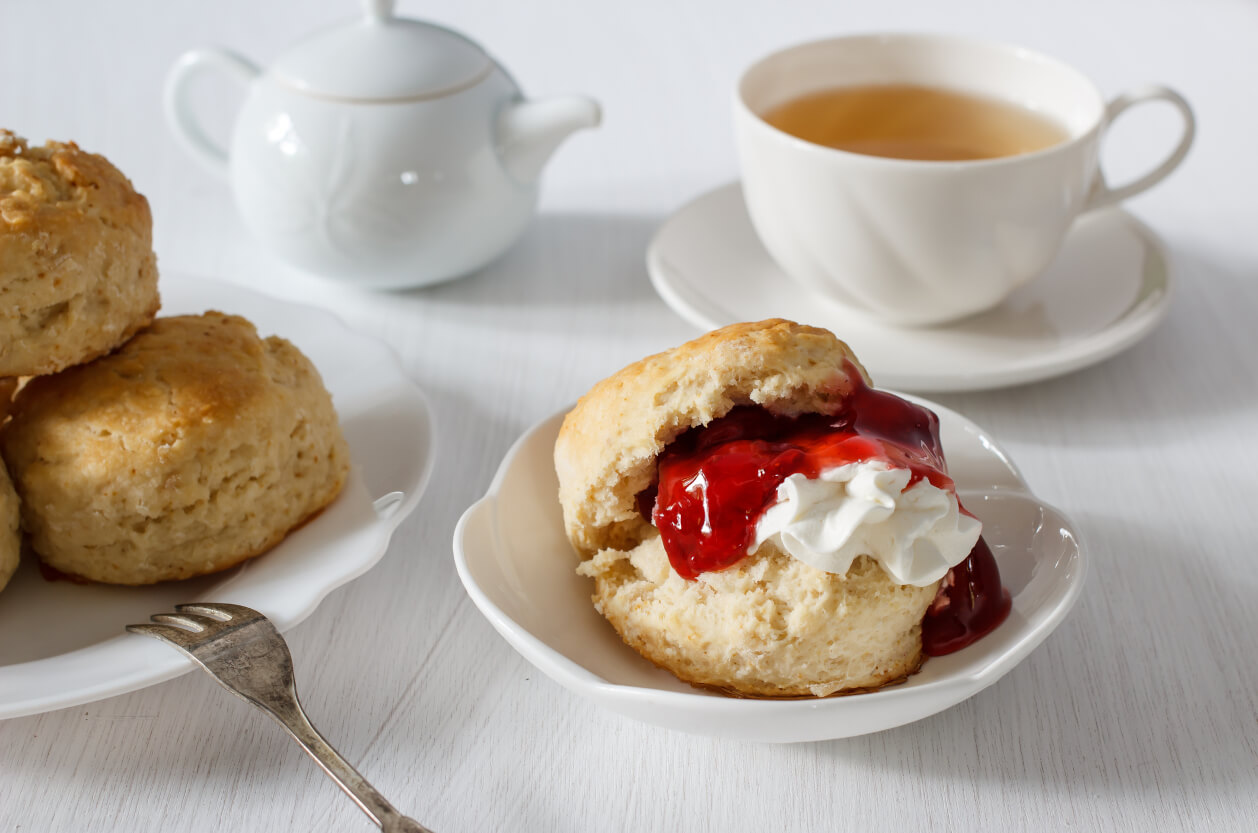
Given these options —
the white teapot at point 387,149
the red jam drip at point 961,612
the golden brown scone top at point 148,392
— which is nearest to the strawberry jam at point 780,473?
the red jam drip at point 961,612

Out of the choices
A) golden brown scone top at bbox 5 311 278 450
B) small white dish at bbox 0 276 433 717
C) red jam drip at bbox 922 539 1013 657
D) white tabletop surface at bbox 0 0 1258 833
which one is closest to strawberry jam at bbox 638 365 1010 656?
red jam drip at bbox 922 539 1013 657

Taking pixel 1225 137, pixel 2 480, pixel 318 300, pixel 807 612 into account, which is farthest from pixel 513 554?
pixel 1225 137

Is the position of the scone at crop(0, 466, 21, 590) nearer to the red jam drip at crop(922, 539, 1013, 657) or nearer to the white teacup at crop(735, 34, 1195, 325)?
the red jam drip at crop(922, 539, 1013, 657)

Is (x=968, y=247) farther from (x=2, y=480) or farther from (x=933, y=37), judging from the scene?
(x=2, y=480)

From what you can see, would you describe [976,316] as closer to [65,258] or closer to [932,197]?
[932,197]

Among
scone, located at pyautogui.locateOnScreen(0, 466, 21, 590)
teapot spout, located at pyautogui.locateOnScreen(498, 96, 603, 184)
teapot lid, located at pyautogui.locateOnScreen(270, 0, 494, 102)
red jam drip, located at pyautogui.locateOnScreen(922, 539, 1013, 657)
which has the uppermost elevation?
teapot lid, located at pyautogui.locateOnScreen(270, 0, 494, 102)

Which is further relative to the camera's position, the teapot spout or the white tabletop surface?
the teapot spout

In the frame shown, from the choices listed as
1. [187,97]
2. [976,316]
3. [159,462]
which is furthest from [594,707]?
[187,97]
